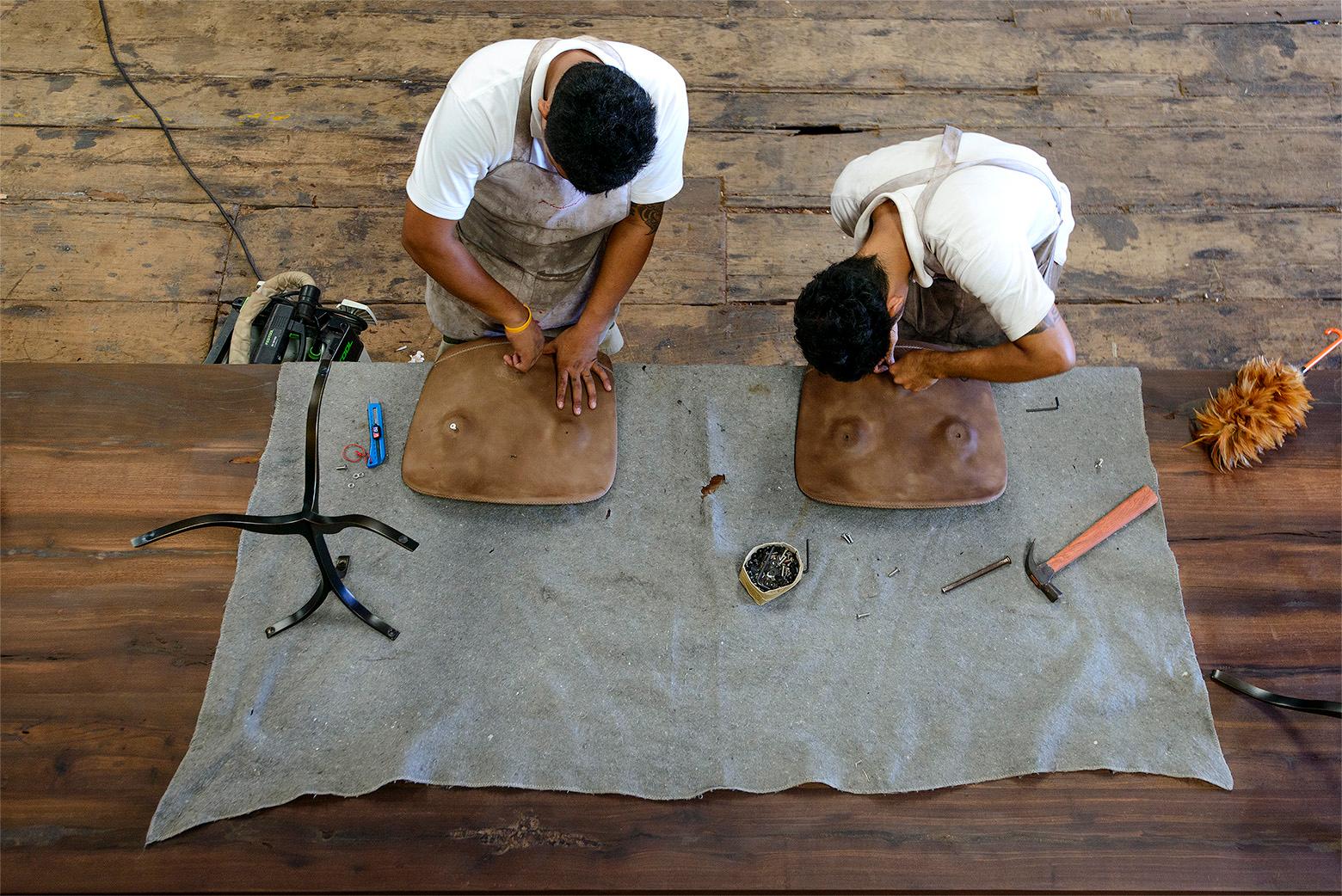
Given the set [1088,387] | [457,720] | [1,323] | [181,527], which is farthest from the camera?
[1,323]

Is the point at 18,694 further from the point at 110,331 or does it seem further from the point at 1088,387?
the point at 1088,387

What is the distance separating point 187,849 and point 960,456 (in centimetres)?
131

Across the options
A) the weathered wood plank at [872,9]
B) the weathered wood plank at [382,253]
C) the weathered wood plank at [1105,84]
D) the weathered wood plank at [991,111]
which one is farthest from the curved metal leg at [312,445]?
the weathered wood plank at [1105,84]

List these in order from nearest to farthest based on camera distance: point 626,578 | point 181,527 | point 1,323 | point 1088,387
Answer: point 181,527 → point 626,578 → point 1088,387 → point 1,323

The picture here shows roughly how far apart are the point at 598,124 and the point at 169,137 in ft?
5.57

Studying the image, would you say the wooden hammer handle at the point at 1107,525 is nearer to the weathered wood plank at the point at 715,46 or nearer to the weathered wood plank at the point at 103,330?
the weathered wood plank at the point at 715,46

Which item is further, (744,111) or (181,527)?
(744,111)

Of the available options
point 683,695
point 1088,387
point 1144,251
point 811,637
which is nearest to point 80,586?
point 683,695

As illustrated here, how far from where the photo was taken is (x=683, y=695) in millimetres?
1154

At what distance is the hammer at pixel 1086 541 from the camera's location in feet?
4.00

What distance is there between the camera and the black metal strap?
1.11m

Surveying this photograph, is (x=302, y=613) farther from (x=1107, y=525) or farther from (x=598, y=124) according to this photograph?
(x=1107, y=525)

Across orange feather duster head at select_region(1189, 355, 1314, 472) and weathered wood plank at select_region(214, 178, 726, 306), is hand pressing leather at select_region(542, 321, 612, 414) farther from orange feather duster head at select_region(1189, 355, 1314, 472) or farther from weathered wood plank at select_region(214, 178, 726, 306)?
orange feather duster head at select_region(1189, 355, 1314, 472)

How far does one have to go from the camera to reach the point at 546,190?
1.17m
